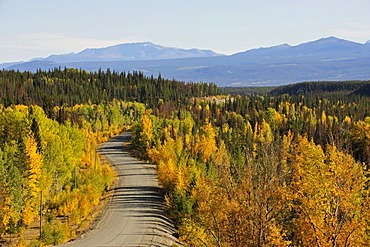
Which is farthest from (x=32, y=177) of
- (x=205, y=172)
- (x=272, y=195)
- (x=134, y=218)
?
(x=272, y=195)

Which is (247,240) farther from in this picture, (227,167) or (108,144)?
(108,144)

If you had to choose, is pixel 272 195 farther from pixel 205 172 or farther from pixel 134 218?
pixel 205 172

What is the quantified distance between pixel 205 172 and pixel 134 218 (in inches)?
475

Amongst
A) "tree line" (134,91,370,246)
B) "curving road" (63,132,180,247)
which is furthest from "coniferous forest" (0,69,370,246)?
"curving road" (63,132,180,247)

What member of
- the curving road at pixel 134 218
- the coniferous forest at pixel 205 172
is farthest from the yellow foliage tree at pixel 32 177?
the curving road at pixel 134 218

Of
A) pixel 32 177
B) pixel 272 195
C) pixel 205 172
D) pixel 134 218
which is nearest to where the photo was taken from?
pixel 272 195

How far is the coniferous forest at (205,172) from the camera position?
17328mm

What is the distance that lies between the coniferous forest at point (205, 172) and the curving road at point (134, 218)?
6.16 ft

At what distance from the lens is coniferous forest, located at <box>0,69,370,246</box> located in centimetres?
1733

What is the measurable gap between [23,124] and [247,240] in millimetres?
56040

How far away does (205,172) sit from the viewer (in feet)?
196

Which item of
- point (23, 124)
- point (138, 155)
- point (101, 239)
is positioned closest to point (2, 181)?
point (101, 239)

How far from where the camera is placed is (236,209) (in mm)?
16984

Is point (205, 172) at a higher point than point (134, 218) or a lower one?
higher
